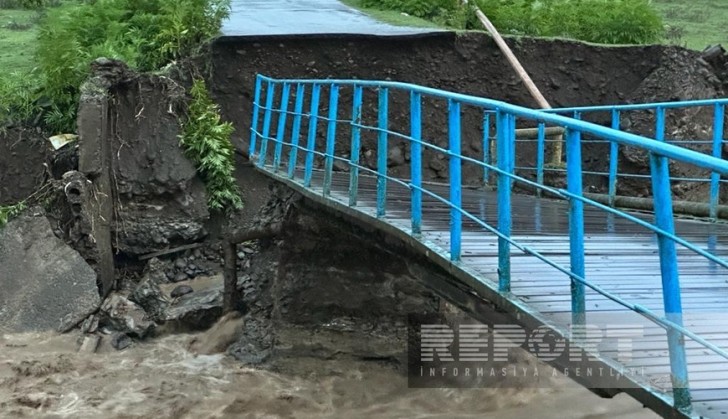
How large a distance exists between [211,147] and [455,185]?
5949mm

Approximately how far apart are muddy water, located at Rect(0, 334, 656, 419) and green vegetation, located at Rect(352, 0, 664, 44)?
20.4 ft

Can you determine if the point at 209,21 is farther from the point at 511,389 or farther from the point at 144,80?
the point at 511,389

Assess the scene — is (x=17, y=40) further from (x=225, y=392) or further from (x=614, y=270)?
(x=614, y=270)

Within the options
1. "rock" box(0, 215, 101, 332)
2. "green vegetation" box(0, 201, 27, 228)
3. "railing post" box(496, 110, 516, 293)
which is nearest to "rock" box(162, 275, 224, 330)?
"rock" box(0, 215, 101, 332)

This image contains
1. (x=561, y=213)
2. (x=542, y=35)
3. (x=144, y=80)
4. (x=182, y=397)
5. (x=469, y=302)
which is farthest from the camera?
(x=542, y=35)

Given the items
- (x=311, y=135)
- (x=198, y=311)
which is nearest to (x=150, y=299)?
(x=198, y=311)

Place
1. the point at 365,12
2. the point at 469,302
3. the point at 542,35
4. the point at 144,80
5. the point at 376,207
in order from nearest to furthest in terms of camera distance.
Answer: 1. the point at 469,302
2. the point at 376,207
3. the point at 144,80
4. the point at 542,35
5. the point at 365,12

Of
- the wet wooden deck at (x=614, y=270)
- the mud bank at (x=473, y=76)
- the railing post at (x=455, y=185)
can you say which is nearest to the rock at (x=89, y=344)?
the mud bank at (x=473, y=76)

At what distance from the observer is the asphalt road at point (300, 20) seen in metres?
10.2

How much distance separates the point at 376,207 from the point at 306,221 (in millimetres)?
2101

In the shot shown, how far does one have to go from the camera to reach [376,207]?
5277 mm

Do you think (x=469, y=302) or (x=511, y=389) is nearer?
(x=469, y=302)

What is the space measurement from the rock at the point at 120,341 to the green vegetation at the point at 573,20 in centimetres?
642

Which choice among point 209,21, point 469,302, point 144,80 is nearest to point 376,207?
point 469,302
